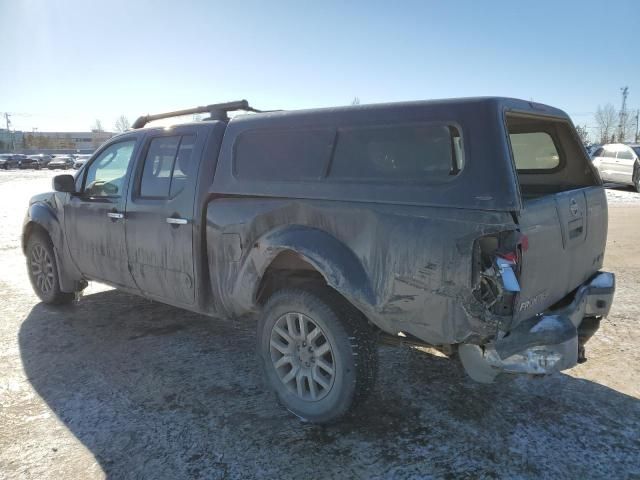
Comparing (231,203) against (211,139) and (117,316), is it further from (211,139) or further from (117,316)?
(117,316)

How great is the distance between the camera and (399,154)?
2.87m

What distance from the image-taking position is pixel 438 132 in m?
2.75

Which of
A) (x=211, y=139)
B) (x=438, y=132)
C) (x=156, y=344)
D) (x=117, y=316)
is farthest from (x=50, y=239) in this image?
(x=438, y=132)

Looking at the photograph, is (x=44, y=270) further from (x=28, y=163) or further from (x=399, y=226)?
(x=28, y=163)

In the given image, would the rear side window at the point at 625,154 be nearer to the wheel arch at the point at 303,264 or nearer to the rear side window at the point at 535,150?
the rear side window at the point at 535,150

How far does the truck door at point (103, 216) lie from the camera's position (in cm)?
448

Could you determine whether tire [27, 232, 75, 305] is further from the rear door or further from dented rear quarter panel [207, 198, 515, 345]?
the rear door

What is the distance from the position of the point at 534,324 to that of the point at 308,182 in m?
1.53

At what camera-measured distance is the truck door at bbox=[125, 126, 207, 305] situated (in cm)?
382

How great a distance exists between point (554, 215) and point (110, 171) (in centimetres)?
385

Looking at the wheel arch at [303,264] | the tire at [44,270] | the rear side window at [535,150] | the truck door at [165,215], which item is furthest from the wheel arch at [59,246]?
the rear side window at [535,150]

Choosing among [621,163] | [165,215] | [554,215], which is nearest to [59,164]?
[621,163]

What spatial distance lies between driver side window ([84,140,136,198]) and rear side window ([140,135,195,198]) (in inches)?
12.0

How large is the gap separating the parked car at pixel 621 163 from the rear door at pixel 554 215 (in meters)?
17.0
